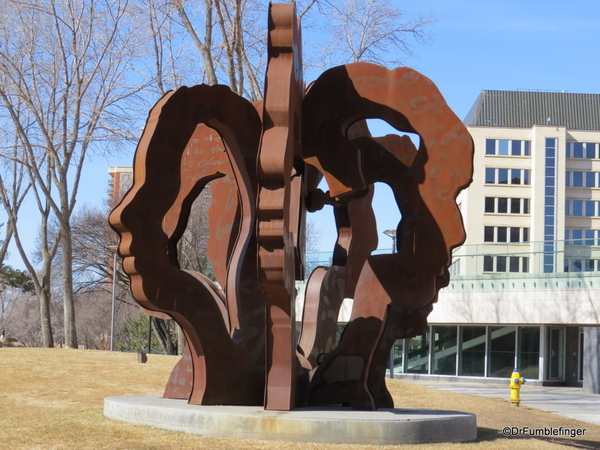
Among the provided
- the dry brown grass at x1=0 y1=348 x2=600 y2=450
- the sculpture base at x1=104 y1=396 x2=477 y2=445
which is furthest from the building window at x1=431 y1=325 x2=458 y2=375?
the sculpture base at x1=104 y1=396 x2=477 y2=445

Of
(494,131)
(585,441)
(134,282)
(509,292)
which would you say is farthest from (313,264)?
(494,131)

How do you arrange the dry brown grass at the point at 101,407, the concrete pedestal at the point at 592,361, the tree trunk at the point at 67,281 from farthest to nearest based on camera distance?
the concrete pedestal at the point at 592,361
the tree trunk at the point at 67,281
the dry brown grass at the point at 101,407

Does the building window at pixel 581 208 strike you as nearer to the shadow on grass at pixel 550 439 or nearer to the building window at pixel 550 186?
the building window at pixel 550 186

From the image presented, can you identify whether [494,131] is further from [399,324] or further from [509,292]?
[399,324]

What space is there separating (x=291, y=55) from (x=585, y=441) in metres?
6.94

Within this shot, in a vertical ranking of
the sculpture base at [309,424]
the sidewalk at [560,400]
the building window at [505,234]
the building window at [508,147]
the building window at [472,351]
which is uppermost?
the building window at [508,147]

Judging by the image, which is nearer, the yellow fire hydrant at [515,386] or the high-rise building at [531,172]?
the yellow fire hydrant at [515,386]

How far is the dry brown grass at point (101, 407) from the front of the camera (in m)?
8.86

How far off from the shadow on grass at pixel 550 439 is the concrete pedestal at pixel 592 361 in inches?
635

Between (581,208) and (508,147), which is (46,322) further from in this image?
(581,208)

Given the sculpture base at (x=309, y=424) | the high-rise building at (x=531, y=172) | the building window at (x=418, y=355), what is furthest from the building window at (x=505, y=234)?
the sculpture base at (x=309, y=424)

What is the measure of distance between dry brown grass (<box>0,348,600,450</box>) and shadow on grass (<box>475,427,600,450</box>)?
23 mm

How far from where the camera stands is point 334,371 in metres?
10.9

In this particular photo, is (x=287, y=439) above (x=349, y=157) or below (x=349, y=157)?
below
